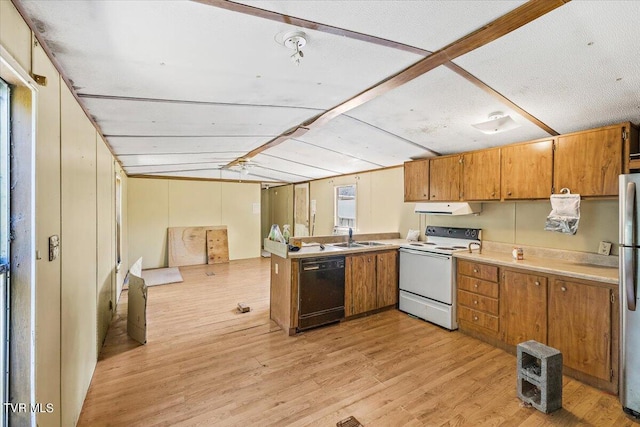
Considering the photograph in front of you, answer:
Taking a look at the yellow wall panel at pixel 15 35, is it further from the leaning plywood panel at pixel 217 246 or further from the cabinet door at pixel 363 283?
the leaning plywood panel at pixel 217 246

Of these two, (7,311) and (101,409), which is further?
(101,409)

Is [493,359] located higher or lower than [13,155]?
lower

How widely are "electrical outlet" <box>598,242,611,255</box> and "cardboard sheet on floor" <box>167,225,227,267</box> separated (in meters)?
7.44

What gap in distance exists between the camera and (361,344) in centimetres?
323

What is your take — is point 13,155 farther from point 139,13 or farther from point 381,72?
point 381,72

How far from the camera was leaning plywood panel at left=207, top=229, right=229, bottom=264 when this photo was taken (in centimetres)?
755

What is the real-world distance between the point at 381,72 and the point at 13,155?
7.04ft

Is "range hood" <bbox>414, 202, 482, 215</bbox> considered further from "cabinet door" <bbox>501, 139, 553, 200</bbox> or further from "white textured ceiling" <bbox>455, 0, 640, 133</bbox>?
"white textured ceiling" <bbox>455, 0, 640, 133</bbox>

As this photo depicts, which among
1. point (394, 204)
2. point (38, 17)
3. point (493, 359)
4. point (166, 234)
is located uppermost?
point (38, 17)

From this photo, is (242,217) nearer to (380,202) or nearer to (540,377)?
(380,202)

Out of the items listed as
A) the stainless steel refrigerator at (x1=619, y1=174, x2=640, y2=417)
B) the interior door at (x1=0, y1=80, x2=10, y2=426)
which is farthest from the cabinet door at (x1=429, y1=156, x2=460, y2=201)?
the interior door at (x1=0, y1=80, x2=10, y2=426)

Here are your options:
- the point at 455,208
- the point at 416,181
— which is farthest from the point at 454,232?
the point at 416,181

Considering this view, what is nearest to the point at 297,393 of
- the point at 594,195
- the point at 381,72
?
the point at 381,72

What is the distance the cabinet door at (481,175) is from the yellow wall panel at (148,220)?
664 cm
